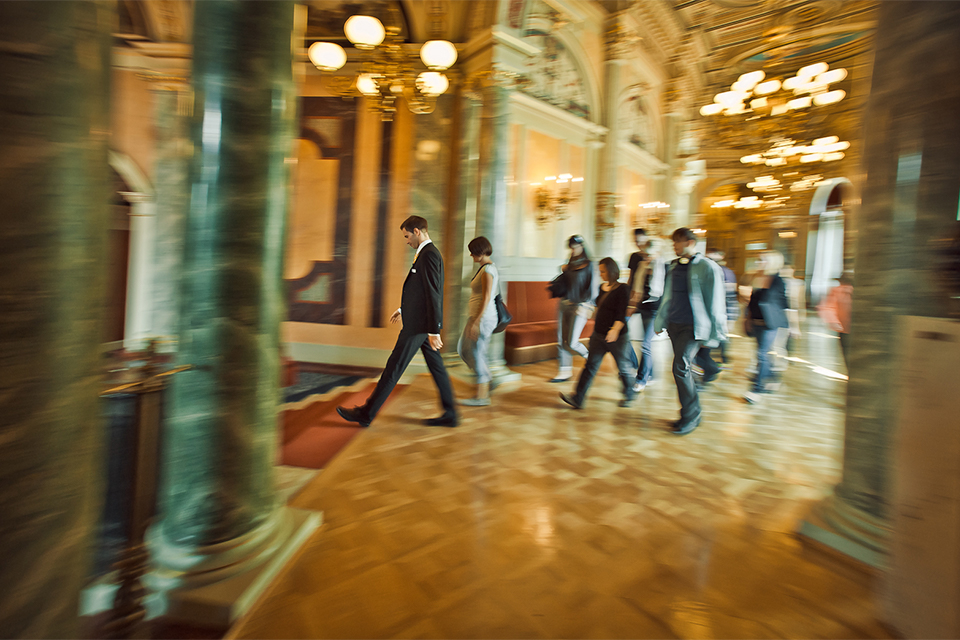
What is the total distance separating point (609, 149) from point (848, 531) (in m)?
7.84

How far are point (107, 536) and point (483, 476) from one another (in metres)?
1.77

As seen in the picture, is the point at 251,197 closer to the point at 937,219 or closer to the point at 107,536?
the point at 107,536

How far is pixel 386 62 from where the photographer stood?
14.8ft

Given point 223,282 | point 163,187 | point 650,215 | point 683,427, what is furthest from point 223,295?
point 650,215

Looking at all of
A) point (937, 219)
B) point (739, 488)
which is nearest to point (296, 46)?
point (937, 219)

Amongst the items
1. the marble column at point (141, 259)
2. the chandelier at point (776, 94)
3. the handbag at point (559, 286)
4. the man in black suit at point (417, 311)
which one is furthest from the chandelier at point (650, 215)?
the marble column at point (141, 259)

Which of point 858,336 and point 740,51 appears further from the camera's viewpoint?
point 740,51

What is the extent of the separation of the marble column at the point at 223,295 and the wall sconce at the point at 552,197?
606 centimetres

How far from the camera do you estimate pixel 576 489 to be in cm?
254

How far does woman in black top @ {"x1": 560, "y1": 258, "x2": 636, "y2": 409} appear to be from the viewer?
3.85m

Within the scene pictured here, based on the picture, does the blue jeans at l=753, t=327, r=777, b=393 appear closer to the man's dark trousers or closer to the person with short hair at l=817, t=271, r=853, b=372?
the person with short hair at l=817, t=271, r=853, b=372

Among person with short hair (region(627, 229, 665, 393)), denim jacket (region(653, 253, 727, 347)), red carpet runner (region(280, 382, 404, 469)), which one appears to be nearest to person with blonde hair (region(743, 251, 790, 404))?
person with short hair (region(627, 229, 665, 393))

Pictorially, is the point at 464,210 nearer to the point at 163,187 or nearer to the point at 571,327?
the point at 571,327

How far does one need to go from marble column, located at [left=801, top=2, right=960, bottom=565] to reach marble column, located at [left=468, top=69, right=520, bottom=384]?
3295 mm
